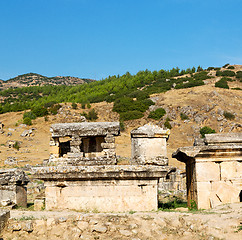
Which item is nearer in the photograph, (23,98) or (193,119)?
(193,119)

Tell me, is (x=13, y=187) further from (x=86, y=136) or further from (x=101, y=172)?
(x=101, y=172)

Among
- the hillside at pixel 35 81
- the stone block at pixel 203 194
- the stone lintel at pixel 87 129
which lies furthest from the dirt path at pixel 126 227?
the hillside at pixel 35 81

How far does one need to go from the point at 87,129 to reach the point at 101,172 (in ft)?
4.78

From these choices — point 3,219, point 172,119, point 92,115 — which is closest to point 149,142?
point 3,219

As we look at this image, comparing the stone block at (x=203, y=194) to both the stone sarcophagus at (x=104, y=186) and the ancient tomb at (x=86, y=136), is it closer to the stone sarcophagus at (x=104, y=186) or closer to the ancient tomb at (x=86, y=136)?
the stone sarcophagus at (x=104, y=186)

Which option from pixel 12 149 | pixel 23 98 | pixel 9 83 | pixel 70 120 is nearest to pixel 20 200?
pixel 12 149

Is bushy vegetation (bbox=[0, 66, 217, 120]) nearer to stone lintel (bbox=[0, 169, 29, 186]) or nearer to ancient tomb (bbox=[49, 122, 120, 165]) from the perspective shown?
stone lintel (bbox=[0, 169, 29, 186])

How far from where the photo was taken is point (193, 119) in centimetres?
4594

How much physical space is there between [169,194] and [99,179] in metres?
8.03

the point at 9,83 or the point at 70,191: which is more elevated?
the point at 9,83

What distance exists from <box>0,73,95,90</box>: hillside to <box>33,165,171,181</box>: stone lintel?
114 meters

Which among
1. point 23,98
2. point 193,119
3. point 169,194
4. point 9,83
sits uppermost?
point 9,83

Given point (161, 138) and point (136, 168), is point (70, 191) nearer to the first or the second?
point (136, 168)

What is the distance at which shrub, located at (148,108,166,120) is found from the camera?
4681 cm
